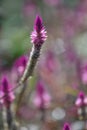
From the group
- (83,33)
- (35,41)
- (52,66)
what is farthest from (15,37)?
(35,41)

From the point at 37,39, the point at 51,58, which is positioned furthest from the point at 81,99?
the point at 51,58

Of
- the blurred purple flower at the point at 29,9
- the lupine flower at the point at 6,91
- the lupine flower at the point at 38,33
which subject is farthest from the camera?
the blurred purple flower at the point at 29,9

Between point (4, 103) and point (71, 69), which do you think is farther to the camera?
point (71, 69)

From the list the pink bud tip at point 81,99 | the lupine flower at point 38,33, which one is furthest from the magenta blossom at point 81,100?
the lupine flower at point 38,33

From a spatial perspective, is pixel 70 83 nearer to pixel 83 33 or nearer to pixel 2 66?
pixel 2 66

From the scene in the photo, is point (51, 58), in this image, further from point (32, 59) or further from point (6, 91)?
point (32, 59)

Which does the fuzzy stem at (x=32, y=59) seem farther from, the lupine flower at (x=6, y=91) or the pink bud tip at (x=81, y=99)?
the pink bud tip at (x=81, y=99)
